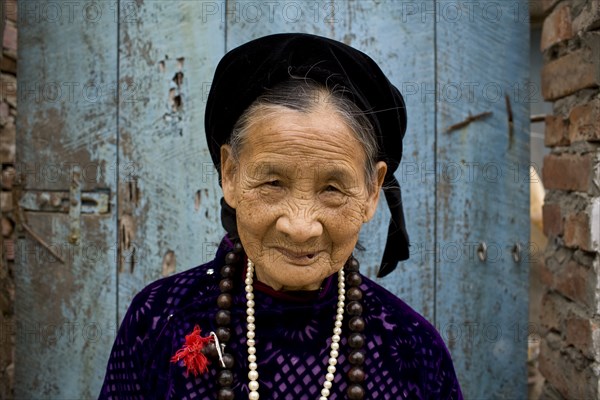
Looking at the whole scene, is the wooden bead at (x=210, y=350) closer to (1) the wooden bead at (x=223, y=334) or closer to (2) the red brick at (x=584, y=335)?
(1) the wooden bead at (x=223, y=334)

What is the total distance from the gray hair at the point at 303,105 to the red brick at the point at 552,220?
A: 1.07 m

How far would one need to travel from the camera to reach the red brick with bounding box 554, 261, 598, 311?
194 cm

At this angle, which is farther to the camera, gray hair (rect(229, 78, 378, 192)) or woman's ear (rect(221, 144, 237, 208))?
woman's ear (rect(221, 144, 237, 208))

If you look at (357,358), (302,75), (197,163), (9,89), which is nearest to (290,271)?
(357,358)

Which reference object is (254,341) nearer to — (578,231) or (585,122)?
(578,231)

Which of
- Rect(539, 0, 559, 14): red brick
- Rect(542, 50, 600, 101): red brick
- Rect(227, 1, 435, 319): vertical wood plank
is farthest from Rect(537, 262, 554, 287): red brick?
Rect(539, 0, 559, 14): red brick

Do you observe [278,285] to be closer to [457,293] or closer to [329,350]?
[329,350]

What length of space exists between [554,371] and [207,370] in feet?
4.53

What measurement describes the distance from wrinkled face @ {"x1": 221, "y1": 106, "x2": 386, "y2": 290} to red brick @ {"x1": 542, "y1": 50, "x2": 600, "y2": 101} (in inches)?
39.2

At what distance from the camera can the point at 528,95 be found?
251cm

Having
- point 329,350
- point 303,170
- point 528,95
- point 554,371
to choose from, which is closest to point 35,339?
point 329,350

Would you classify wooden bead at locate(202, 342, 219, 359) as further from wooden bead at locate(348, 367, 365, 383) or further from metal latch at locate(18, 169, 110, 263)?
metal latch at locate(18, 169, 110, 263)

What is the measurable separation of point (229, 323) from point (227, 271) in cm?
14

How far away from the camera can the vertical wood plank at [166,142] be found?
7.59ft
